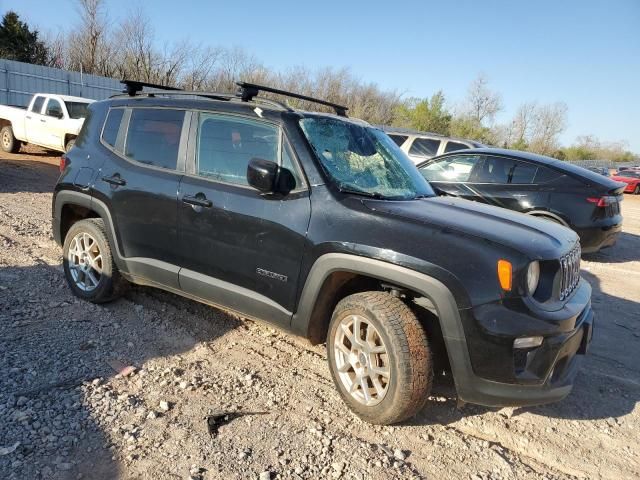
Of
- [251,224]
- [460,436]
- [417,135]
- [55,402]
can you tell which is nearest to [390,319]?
[460,436]

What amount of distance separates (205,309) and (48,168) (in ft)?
35.3

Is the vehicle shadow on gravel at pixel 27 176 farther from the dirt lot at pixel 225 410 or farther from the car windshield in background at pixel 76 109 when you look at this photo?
the dirt lot at pixel 225 410

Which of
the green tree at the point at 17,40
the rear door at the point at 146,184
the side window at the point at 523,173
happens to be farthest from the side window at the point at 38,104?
the green tree at the point at 17,40

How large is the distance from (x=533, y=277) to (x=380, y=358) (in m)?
1.00

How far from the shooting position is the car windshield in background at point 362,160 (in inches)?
132

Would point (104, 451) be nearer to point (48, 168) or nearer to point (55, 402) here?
point (55, 402)

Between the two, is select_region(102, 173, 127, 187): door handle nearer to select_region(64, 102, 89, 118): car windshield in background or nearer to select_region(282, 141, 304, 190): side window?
select_region(282, 141, 304, 190): side window

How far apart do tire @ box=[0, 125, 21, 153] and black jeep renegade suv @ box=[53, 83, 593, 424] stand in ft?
41.3

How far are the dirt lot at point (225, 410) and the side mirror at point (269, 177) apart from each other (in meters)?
1.35

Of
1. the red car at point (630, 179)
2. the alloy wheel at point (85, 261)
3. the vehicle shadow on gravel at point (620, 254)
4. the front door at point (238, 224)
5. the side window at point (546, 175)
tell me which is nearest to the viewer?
the front door at point (238, 224)

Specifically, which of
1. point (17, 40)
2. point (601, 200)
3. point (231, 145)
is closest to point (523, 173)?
point (601, 200)

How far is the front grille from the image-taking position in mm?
2971

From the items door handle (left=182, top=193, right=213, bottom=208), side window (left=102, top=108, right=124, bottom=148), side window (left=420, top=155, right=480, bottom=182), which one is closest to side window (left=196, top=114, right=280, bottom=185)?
door handle (left=182, top=193, right=213, bottom=208)

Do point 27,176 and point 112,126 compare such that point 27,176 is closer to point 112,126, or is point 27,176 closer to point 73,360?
point 112,126
